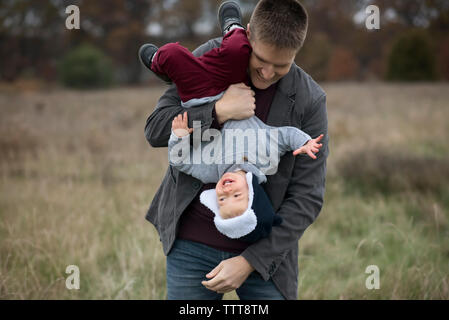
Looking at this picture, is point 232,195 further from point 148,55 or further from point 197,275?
point 148,55

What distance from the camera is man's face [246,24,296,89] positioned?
5.07 feet

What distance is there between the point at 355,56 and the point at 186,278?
31.5 metres

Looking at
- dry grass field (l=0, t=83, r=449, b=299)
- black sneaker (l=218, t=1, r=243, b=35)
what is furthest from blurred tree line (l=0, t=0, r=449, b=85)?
black sneaker (l=218, t=1, r=243, b=35)

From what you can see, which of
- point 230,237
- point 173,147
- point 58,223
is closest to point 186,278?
point 230,237

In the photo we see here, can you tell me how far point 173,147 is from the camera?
5.53ft

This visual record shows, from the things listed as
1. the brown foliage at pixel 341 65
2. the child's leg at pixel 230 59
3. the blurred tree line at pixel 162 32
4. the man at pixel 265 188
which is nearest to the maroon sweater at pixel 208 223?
the man at pixel 265 188

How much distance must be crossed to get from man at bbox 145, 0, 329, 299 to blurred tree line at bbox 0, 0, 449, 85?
85.9ft

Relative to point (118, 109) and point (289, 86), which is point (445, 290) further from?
point (118, 109)

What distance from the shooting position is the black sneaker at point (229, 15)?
5.84 ft

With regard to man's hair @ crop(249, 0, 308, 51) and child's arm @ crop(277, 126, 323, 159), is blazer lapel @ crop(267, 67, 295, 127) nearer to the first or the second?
child's arm @ crop(277, 126, 323, 159)

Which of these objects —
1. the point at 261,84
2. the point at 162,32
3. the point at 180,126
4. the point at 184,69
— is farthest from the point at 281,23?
the point at 162,32

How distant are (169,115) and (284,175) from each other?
1.82 feet

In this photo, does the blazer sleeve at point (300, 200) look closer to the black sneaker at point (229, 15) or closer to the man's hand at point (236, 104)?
the man's hand at point (236, 104)

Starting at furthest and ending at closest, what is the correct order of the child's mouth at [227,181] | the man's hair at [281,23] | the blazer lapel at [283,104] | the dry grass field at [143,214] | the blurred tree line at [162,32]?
1. the blurred tree line at [162,32]
2. the dry grass field at [143,214]
3. the blazer lapel at [283,104]
4. the child's mouth at [227,181]
5. the man's hair at [281,23]
